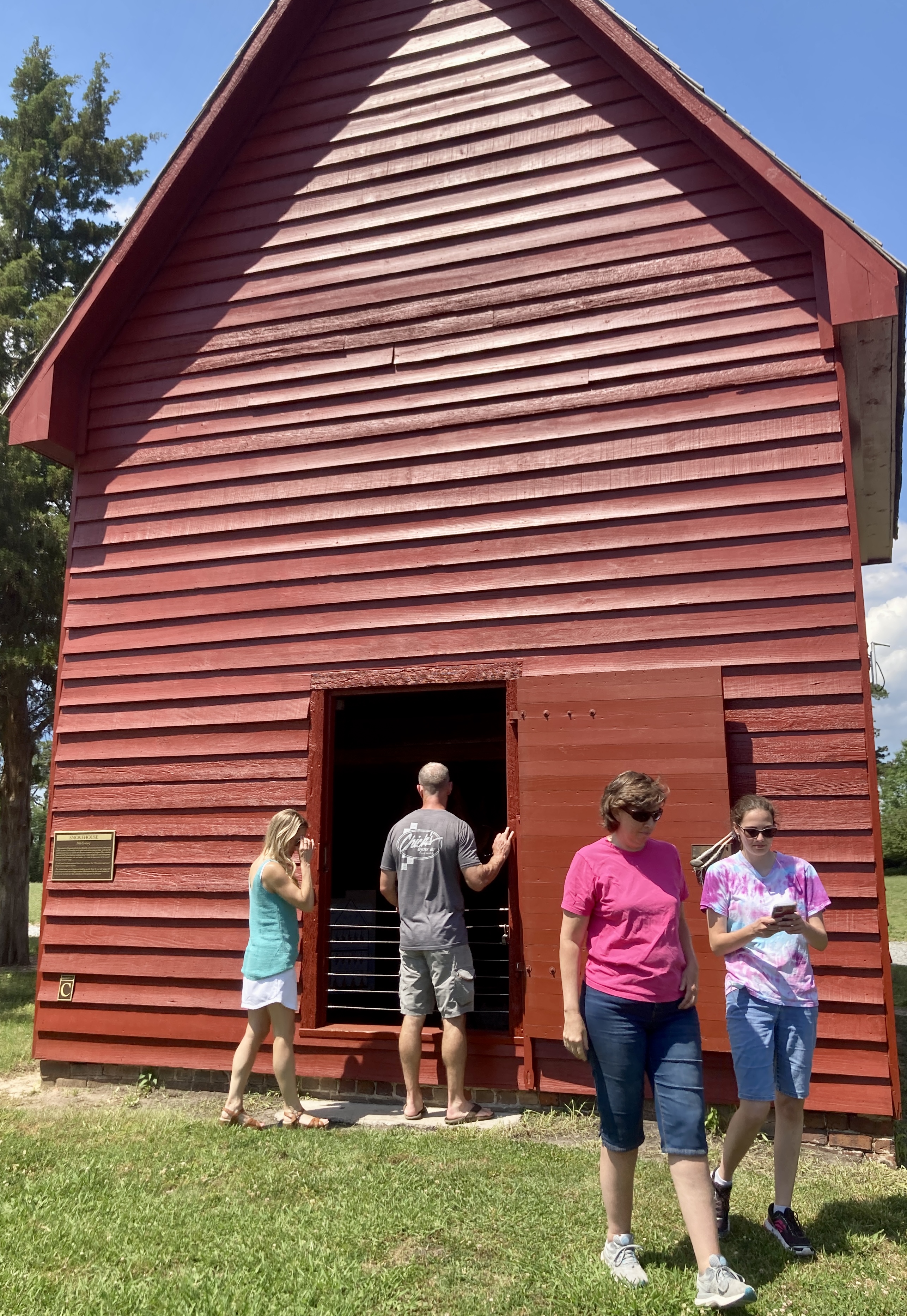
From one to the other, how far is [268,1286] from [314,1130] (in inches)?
80.5

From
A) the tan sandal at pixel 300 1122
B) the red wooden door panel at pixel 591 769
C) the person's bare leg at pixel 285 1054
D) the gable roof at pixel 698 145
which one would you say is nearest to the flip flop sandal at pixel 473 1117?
the red wooden door panel at pixel 591 769

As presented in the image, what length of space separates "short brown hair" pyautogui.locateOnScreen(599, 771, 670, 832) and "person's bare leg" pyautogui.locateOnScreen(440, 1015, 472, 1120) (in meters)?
2.59

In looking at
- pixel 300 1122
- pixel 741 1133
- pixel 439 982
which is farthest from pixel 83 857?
pixel 741 1133

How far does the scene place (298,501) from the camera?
7.34 m

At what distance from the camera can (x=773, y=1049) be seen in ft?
13.1

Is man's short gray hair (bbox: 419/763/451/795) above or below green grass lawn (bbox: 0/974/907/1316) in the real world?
above

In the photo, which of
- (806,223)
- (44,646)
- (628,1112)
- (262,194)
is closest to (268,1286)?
(628,1112)

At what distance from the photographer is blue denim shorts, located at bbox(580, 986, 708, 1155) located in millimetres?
3502

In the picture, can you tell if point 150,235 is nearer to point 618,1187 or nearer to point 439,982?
point 439,982

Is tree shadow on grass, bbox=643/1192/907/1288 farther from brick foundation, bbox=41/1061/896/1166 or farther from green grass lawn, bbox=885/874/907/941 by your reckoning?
green grass lawn, bbox=885/874/907/941

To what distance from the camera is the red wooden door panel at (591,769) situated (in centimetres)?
578

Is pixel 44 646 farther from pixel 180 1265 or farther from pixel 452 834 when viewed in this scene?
pixel 180 1265

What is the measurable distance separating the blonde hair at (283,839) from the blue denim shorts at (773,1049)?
2724mm

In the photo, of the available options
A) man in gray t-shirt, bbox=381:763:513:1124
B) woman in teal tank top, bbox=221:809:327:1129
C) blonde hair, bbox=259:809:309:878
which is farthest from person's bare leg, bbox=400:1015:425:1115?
blonde hair, bbox=259:809:309:878
